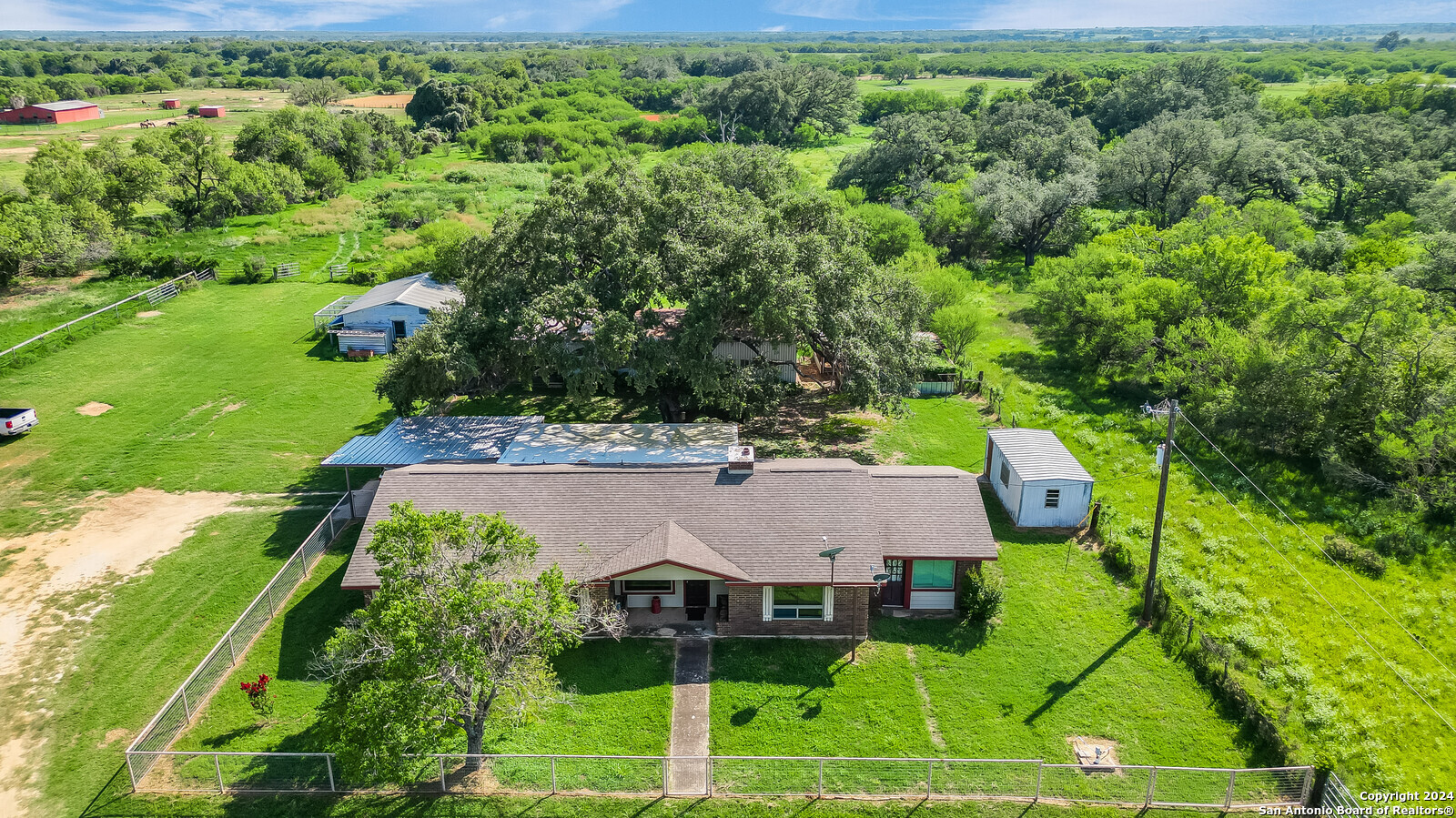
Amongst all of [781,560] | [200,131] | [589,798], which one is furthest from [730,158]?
[200,131]

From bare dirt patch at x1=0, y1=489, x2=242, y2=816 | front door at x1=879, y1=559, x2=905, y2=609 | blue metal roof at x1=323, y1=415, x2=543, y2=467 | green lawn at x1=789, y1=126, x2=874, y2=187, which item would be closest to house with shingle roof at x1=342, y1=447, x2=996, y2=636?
front door at x1=879, y1=559, x2=905, y2=609

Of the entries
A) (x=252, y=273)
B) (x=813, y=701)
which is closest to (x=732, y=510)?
(x=813, y=701)

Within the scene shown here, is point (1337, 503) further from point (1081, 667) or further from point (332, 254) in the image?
point (332, 254)

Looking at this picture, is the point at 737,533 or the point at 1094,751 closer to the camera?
the point at 1094,751

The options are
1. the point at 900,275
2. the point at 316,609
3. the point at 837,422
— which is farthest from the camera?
the point at 900,275

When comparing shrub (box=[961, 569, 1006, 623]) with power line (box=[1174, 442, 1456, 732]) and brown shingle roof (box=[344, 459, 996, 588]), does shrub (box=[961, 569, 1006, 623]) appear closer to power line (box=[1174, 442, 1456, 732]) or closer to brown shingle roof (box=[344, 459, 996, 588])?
brown shingle roof (box=[344, 459, 996, 588])

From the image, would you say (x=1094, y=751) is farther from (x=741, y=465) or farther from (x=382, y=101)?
(x=382, y=101)
